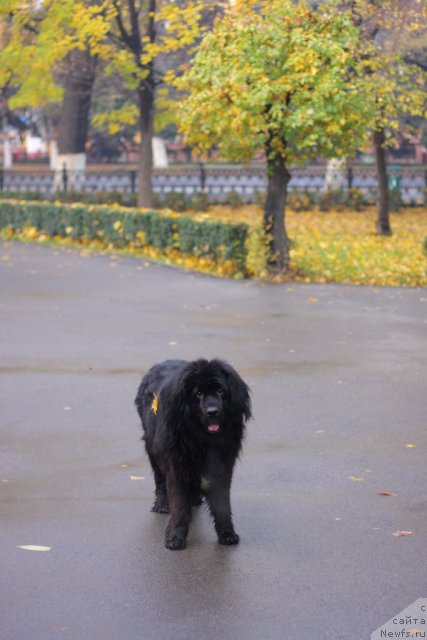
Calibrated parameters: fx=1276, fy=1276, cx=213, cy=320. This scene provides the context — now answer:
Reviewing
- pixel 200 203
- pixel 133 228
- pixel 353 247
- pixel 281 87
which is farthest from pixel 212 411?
pixel 200 203

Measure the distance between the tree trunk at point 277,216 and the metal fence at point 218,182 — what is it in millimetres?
17094

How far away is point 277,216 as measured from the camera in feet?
70.7

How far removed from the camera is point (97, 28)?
2845cm

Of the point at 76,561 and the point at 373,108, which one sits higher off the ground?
the point at 373,108

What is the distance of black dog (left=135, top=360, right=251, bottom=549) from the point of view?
643cm

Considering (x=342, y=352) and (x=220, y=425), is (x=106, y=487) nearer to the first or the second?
(x=220, y=425)

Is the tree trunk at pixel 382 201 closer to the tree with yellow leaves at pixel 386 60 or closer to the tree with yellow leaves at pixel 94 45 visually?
the tree with yellow leaves at pixel 386 60

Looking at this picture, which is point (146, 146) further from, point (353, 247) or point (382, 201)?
point (353, 247)

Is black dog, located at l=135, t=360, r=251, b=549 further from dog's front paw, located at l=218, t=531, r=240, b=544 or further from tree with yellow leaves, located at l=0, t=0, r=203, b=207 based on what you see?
tree with yellow leaves, located at l=0, t=0, r=203, b=207

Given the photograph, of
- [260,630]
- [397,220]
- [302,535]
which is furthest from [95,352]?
[397,220]

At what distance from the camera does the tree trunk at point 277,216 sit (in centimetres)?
2120

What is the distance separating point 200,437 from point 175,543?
59 centimetres

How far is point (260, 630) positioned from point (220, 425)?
4.17 ft

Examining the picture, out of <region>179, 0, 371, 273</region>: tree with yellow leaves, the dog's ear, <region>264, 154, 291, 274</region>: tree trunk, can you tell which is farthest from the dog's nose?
<region>264, 154, 291, 274</region>: tree trunk
